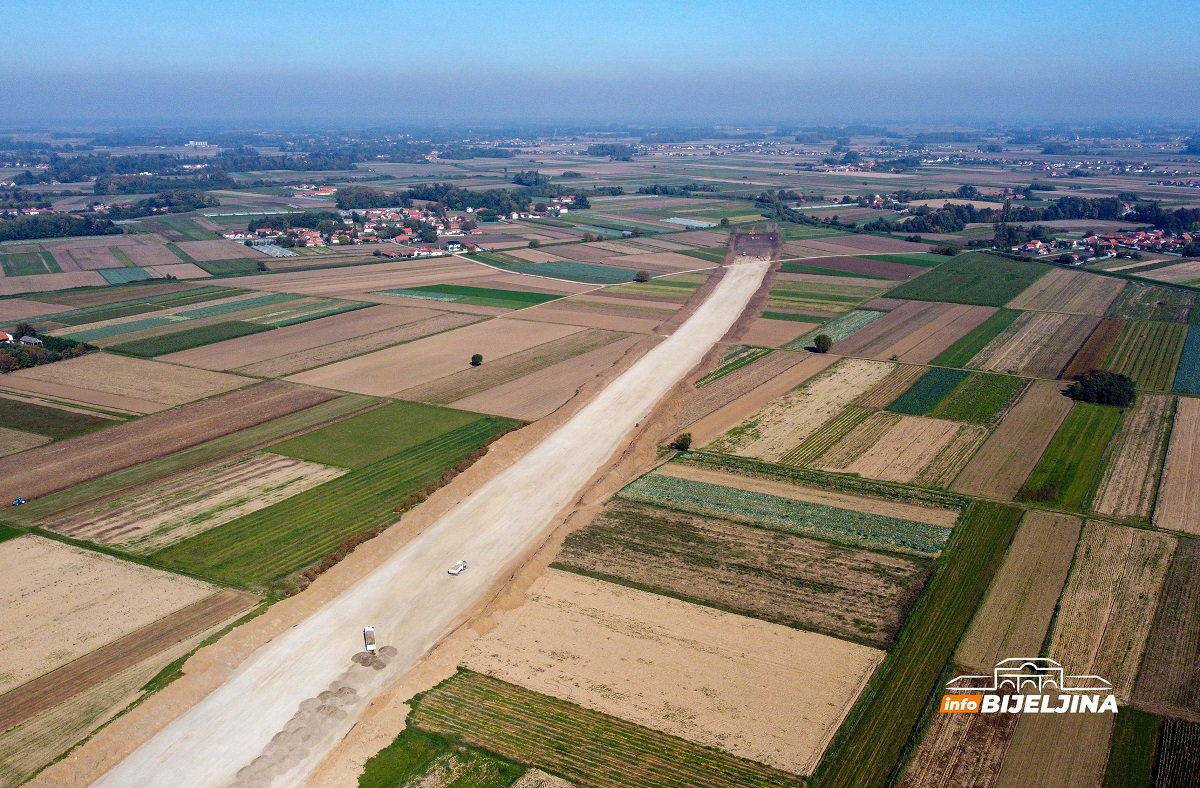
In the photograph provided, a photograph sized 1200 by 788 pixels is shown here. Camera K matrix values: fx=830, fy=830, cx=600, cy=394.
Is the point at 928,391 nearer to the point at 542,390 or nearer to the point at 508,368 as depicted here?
the point at 542,390

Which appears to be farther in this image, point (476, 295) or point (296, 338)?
point (476, 295)

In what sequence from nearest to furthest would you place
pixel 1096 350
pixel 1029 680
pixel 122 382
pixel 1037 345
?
1. pixel 1029 680
2. pixel 122 382
3. pixel 1096 350
4. pixel 1037 345

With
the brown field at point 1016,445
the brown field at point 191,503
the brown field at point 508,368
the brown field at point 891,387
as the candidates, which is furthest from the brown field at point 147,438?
the brown field at point 1016,445

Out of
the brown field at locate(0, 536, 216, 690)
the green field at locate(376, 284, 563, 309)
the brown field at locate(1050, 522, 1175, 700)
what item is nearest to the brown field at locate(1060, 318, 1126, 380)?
A: the brown field at locate(1050, 522, 1175, 700)

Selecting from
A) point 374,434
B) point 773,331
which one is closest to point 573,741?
point 374,434

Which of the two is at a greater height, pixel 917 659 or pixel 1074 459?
pixel 1074 459

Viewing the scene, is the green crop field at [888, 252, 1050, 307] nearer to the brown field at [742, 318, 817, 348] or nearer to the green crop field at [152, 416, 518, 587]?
the brown field at [742, 318, 817, 348]
